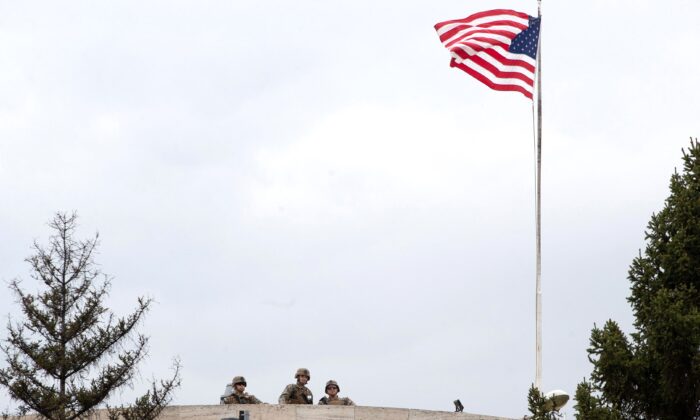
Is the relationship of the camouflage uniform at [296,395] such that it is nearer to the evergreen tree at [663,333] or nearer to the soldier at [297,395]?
the soldier at [297,395]

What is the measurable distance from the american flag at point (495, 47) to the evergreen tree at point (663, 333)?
4237 millimetres

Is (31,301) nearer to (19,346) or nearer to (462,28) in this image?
(19,346)

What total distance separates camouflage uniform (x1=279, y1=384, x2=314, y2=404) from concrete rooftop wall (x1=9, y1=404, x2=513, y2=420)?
0.53 metres

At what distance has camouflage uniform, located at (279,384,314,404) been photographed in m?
30.6

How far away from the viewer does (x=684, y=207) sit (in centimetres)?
2523

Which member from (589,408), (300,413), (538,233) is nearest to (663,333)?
(589,408)

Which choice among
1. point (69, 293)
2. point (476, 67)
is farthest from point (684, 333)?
point (69, 293)

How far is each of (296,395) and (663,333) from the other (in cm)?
848

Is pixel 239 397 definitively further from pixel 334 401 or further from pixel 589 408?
pixel 589 408

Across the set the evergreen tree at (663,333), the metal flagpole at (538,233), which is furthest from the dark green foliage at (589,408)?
the metal flagpole at (538,233)

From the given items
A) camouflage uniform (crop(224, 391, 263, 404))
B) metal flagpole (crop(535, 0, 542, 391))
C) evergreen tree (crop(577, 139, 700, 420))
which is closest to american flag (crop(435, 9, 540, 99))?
metal flagpole (crop(535, 0, 542, 391))

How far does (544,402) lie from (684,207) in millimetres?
3424

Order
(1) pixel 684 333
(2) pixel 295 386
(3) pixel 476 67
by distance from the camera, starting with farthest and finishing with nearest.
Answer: (2) pixel 295 386, (3) pixel 476 67, (1) pixel 684 333

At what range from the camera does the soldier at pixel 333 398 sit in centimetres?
3031
